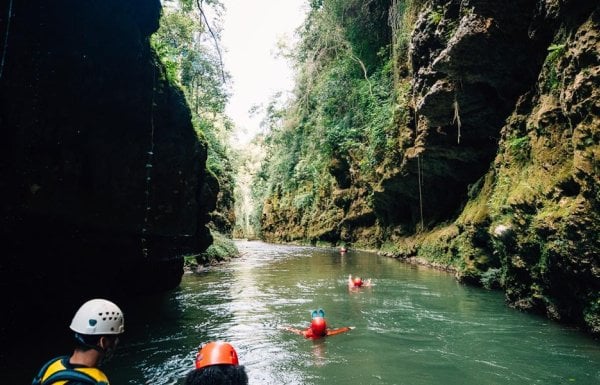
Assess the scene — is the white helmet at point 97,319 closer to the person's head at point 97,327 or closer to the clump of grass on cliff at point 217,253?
the person's head at point 97,327

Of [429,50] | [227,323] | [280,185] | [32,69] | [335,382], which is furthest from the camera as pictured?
[280,185]

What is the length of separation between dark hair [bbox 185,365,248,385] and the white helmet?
26.5 inches

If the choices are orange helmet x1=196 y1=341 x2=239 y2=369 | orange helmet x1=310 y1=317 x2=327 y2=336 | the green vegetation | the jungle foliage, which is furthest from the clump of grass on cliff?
orange helmet x1=196 y1=341 x2=239 y2=369

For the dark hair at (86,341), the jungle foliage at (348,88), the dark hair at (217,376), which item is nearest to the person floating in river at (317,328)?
the dark hair at (86,341)

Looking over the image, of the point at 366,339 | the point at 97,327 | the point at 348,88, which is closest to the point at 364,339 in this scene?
the point at 366,339

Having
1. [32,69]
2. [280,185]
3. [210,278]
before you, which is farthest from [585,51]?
[280,185]

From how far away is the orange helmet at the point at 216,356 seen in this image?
1816 millimetres

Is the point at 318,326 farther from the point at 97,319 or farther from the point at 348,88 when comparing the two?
the point at 348,88

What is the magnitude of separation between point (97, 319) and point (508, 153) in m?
10.4

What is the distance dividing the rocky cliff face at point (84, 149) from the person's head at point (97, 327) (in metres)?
4.73

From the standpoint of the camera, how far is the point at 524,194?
24.9ft

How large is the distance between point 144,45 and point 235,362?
760 cm

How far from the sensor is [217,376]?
1763 mm

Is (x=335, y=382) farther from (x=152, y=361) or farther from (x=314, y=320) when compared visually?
(x=152, y=361)
